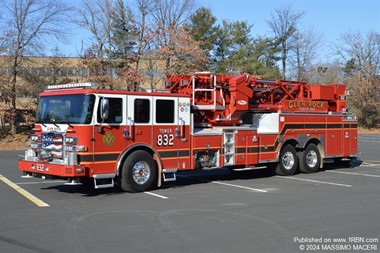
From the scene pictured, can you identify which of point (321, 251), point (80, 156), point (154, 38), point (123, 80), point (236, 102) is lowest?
point (321, 251)

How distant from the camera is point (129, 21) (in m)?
36.4

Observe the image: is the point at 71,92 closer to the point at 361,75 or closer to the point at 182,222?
the point at 182,222

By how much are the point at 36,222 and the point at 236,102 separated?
7.37m

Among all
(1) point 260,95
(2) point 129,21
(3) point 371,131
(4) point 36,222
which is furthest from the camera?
(3) point 371,131

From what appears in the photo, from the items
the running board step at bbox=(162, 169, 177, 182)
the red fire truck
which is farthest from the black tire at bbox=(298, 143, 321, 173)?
the running board step at bbox=(162, 169, 177, 182)

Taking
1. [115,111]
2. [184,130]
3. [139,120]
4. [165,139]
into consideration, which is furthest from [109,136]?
[184,130]

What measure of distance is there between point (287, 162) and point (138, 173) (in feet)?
19.6

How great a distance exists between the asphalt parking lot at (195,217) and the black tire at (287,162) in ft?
4.93

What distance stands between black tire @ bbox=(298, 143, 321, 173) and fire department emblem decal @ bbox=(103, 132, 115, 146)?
734cm

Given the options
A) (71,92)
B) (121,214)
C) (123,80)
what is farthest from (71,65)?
(121,214)

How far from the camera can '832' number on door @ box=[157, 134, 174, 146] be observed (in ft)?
37.7

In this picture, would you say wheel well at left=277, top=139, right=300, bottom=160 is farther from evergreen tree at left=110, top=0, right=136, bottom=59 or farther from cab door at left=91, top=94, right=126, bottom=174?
evergreen tree at left=110, top=0, right=136, bottom=59

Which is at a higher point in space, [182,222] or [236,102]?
[236,102]

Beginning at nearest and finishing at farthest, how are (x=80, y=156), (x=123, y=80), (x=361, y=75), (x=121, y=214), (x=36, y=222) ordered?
1. (x=36, y=222)
2. (x=121, y=214)
3. (x=80, y=156)
4. (x=123, y=80)
5. (x=361, y=75)
